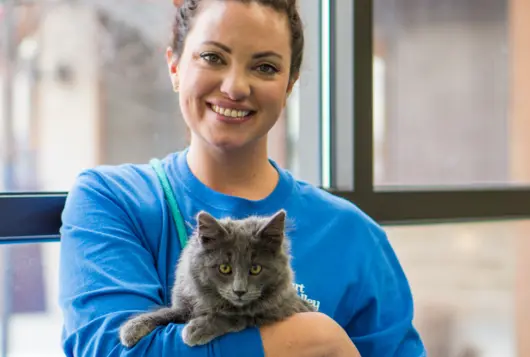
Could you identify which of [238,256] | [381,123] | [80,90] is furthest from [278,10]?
[381,123]

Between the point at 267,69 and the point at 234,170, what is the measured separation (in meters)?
0.28

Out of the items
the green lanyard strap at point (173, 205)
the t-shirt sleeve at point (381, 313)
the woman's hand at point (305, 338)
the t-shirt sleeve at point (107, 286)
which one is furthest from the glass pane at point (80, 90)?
the woman's hand at point (305, 338)

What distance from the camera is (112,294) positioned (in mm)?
1193

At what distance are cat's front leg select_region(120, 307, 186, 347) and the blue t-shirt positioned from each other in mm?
14

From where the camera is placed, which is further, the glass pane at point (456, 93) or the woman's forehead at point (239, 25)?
the glass pane at point (456, 93)

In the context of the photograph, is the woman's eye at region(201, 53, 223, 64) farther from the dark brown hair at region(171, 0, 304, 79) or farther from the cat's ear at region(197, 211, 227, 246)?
the cat's ear at region(197, 211, 227, 246)

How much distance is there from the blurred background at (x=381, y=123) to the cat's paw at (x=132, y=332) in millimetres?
877

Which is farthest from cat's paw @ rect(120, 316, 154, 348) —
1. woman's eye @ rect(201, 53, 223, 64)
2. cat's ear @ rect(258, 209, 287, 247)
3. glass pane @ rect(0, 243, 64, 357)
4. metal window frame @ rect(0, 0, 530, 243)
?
metal window frame @ rect(0, 0, 530, 243)

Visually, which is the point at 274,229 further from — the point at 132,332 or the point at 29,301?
the point at 29,301

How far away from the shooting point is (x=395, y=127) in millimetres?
3186

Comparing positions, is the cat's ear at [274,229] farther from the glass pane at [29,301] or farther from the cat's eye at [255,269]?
the glass pane at [29,301]

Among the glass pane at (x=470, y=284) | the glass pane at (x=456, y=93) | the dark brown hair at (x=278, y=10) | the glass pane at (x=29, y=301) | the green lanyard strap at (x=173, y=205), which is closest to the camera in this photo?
the green lanyard strap at (x=173, y=205)

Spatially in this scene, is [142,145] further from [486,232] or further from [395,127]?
[486,232]

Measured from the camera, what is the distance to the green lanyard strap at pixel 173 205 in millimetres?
1374
